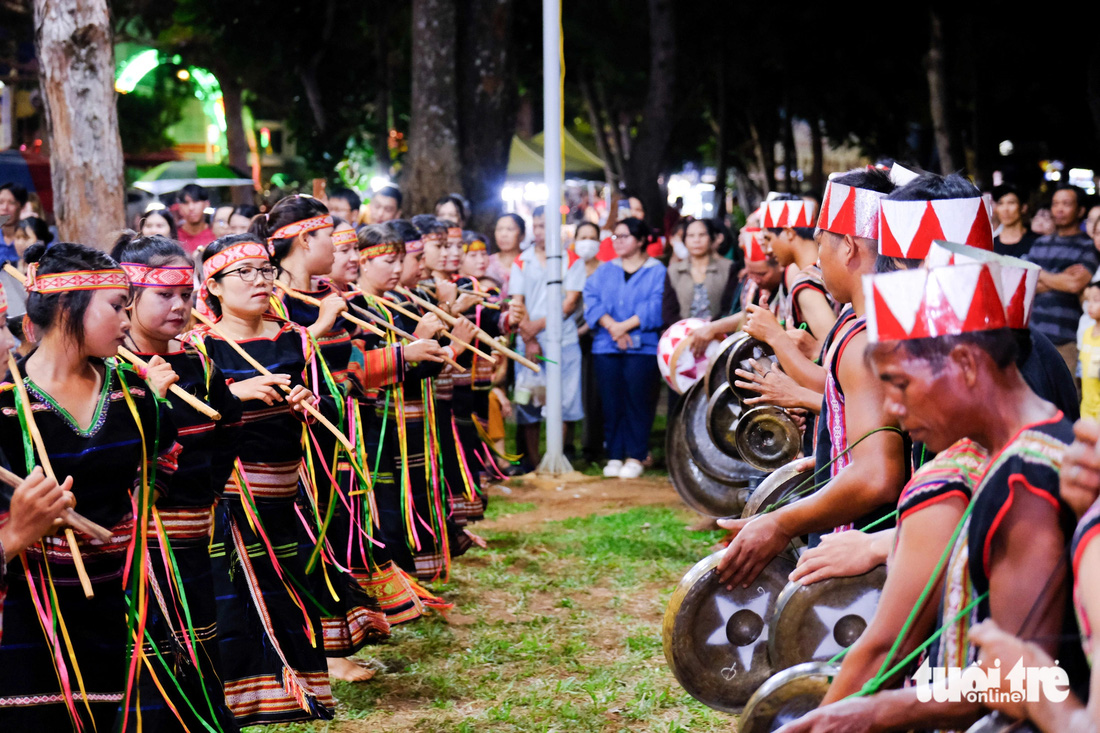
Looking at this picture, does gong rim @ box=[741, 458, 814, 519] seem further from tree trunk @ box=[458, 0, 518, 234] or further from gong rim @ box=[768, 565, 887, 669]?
tree trunk @ box=[458, 0, 518, 234]

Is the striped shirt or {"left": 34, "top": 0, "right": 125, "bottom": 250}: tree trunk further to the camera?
the striped shirt

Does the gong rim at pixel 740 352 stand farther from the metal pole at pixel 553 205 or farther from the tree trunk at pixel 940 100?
the tree trunk at pixel 940 100

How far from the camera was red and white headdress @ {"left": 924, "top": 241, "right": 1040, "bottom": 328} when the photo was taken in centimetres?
202

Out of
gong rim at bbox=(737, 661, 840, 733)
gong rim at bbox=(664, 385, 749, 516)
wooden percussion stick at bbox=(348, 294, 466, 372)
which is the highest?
wooden percussion stick at bbox=(348, 294, 466, 372)

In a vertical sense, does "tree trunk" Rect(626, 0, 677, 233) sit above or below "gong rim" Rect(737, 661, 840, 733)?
above

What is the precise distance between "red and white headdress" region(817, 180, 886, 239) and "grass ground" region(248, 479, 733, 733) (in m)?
2.30

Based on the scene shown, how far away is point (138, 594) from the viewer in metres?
3.48

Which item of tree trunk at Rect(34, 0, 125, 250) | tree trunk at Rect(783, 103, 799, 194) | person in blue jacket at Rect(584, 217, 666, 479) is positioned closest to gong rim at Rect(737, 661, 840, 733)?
tree trunk at Rect(34, 0, 125, 250)

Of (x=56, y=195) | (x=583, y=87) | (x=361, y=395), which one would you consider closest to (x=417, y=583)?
(x=361, y=395)

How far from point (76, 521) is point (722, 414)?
12.6 ft

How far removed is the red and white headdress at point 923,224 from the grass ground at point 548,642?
240 cm

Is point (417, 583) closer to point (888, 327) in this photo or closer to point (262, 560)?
point (262, 560)

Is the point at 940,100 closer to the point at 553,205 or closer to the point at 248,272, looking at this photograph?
the point at 553,205

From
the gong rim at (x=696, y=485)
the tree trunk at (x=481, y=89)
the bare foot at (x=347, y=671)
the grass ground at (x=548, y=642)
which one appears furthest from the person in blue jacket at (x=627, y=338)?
the bare foot at (x=347, y=671)
